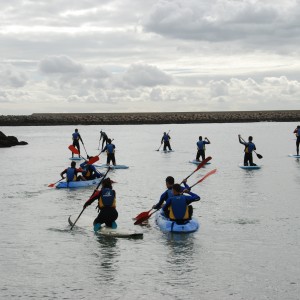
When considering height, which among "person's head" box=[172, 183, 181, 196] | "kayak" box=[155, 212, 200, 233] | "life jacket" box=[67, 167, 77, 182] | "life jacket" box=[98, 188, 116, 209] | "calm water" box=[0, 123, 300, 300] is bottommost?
"calm water" box=[0, 123, 300, 300]

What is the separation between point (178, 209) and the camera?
1620 centimetres

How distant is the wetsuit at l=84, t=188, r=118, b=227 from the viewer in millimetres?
15898

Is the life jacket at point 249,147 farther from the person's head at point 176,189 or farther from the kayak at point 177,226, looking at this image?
the person's head at point 176,189

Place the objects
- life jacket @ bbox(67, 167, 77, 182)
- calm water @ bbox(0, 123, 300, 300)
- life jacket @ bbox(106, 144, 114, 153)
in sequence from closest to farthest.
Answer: calm water @ bbox(0, 123, 300, 300) < life jacket @ bbox(67, 167, 77, 182) < life jacket @ bbox(106, 144, 114, 153)

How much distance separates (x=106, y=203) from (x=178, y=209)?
2.04 metres

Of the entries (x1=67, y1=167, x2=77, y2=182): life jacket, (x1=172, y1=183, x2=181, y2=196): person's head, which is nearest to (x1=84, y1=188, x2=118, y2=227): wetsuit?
(x1=172, y1=183, x2=181, y2=196): person's head

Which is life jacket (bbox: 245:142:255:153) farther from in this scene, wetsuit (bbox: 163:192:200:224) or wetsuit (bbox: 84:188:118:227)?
wetsuit (bbox: 84:188:118:227)

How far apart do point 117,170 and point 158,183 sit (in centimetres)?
638

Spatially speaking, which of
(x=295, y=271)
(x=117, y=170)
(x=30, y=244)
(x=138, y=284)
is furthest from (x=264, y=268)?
(x=117, y=170)

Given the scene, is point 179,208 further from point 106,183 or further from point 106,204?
point 106,183

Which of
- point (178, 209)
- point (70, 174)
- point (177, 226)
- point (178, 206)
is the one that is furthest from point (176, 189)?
point (70, 174)

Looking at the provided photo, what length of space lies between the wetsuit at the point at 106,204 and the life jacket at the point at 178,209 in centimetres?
163

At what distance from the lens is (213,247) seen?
49.9 ft

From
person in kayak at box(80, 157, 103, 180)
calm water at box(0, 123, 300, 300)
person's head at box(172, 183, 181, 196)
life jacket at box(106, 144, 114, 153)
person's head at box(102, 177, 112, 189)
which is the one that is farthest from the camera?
life jacket at box(106, 144, 114, 153)
